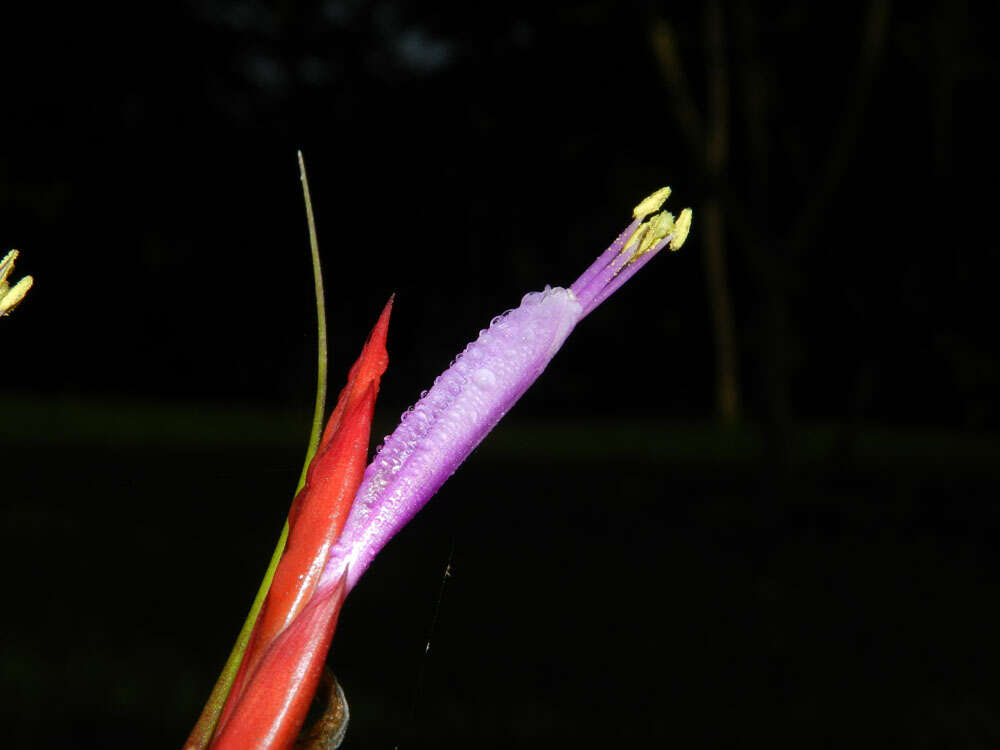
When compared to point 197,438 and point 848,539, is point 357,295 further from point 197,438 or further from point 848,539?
point 848,539

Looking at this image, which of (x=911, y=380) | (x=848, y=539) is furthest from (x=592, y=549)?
(x=911, y=380)

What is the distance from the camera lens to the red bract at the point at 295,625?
0.43 metres

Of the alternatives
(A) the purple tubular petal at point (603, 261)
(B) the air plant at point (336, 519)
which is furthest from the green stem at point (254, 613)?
(A) the purple tubular petal at point (603, 261)

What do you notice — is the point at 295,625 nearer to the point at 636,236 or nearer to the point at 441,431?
the point at 441,431

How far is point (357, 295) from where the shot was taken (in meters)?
15.2

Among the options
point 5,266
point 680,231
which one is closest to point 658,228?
point 680,231

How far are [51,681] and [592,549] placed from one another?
136 inches

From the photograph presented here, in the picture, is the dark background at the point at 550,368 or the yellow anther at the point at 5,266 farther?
the dark background at the point at 550,368

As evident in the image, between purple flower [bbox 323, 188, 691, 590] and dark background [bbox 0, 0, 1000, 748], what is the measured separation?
18 centimetres

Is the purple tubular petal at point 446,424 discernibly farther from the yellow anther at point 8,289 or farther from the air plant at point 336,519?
the yellow anther at point 8,289

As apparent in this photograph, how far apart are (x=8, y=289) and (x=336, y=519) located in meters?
0.18

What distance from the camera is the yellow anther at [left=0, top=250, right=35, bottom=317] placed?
0.48 m

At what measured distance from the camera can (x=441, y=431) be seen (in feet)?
1.42

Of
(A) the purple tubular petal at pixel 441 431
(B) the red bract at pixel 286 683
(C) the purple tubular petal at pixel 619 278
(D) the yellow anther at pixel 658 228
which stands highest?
(D) the yellow anther at pixel 658 228
